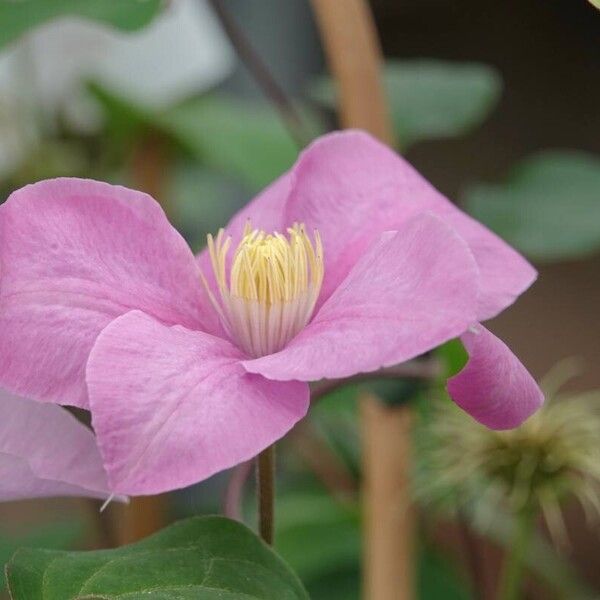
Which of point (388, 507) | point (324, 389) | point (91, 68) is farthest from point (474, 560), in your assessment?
point (91, 68)

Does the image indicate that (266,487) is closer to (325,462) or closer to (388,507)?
(388,507)

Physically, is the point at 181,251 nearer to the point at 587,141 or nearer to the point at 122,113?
the point at 122,113

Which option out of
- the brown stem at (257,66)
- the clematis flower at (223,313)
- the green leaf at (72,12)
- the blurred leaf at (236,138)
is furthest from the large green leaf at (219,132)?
the clematis flower at (223,313)

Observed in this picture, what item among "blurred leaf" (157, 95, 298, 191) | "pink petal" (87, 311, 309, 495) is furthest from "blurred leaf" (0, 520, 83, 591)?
"pink petal" (87, 311, 309, 495)

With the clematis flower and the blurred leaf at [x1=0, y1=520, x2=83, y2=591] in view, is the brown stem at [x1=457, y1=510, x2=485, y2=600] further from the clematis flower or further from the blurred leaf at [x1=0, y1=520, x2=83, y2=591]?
the blurred leaf at [x1=0, y1=520, x2=83, y2=591]

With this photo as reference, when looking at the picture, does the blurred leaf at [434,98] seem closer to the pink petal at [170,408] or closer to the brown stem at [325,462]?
the brown stem at [325,462]
